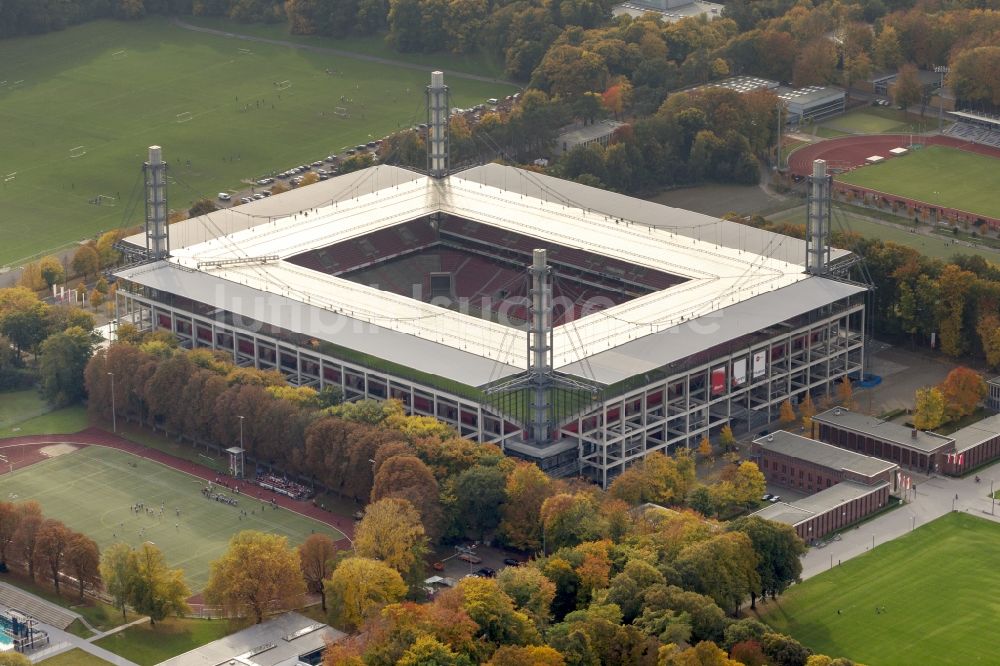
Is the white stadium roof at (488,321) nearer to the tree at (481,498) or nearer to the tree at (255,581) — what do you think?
the tree at (481,498)

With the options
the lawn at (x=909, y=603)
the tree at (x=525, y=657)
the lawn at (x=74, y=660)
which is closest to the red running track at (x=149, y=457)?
the lawn at (x=74, y=660)

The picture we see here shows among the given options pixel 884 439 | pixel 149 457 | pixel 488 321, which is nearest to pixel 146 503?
pixel 149 457

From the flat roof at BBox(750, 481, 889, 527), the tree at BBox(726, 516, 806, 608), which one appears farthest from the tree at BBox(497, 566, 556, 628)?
the flat roof at BBox(750, 481, 889, 527)

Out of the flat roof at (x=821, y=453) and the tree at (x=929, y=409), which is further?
the tree at (x=929, y=409)

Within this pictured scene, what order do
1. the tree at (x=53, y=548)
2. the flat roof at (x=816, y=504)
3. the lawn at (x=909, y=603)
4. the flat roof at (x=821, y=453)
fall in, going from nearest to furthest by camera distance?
1. the lawn at (x=909, y=603)
2. the tree at (x=53, y=548)
3. the flat roof at (x=816, y=504)
4. the flat roof at (x=821, y=453)

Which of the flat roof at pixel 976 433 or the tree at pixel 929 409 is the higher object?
the tree at pixel 929 409

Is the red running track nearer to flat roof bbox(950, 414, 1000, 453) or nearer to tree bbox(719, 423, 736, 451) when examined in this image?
tree bbox(719, 423, 736, 451)
